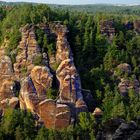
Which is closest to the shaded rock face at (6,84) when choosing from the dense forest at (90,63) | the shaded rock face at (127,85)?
the dense forest at (90,63)

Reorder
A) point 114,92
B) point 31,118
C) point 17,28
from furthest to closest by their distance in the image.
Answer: point 17,28, point 114,92, point 31,118

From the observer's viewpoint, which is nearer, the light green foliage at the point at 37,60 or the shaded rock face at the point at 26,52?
the light green foliage at the point at 37,60

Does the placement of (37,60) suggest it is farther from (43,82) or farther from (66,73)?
(66,73)

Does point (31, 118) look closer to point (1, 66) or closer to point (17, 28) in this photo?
point (1, 66)

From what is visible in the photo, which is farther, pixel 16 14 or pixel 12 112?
pixel 16 14

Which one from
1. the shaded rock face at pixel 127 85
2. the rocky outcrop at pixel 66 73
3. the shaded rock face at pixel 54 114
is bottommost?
the shaded rock face at pixel 54 114

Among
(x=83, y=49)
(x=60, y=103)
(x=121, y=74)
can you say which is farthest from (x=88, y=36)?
(x=60, y=103)

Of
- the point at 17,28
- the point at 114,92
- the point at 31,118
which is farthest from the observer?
the point at 17,28

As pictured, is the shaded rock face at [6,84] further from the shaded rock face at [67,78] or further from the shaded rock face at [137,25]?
the shaded rock face at [137,25]
